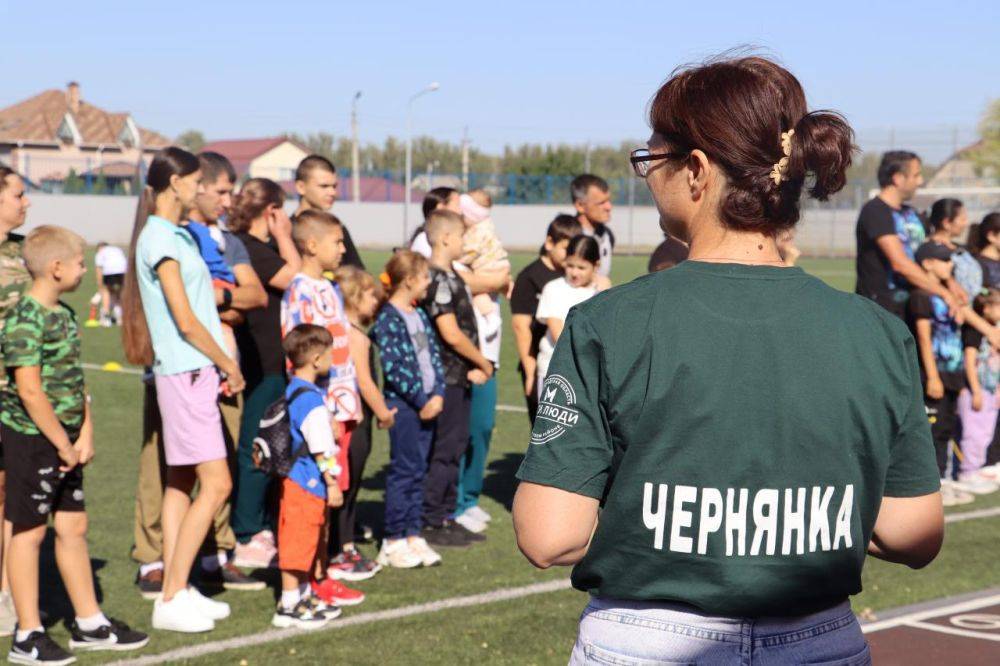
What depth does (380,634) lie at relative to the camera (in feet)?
18.6

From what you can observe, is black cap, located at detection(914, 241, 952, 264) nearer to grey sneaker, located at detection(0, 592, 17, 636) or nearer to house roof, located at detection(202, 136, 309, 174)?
grey sneaker, located at detection(0, 592, 17, 636)

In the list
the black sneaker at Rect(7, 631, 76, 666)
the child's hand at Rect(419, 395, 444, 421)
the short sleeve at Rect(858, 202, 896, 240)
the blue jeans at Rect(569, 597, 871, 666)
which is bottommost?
the black sneaker at Rect(7, 631, 76, 666)

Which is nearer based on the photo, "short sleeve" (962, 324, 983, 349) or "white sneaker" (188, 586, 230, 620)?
"white sneaker" (188, 586, 230, 620)

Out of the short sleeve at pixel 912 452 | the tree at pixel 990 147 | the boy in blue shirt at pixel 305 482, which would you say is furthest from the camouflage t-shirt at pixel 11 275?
the tree at pixel 990 147

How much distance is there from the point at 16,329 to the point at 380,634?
6.81 feet

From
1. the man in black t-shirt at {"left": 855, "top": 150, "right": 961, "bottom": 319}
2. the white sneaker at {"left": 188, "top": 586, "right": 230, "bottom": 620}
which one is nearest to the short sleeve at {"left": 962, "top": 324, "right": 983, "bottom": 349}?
the man in black t-shirt at {"left": 855, "top": 150, "right": 961, "bottom": 319}

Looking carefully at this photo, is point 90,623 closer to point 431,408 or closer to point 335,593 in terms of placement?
point 335,593

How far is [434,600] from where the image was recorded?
6.23m

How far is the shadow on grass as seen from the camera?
5.94 metres

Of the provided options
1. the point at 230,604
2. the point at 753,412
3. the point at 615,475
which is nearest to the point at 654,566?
the point at 615,475

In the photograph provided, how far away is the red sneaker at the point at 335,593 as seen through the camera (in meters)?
6.17

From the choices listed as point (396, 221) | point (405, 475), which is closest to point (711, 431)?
point (405, 475)

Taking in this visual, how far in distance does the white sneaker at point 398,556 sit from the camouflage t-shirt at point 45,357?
214 cm

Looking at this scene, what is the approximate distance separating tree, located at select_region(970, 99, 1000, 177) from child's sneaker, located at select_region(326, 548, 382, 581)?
6053cm
